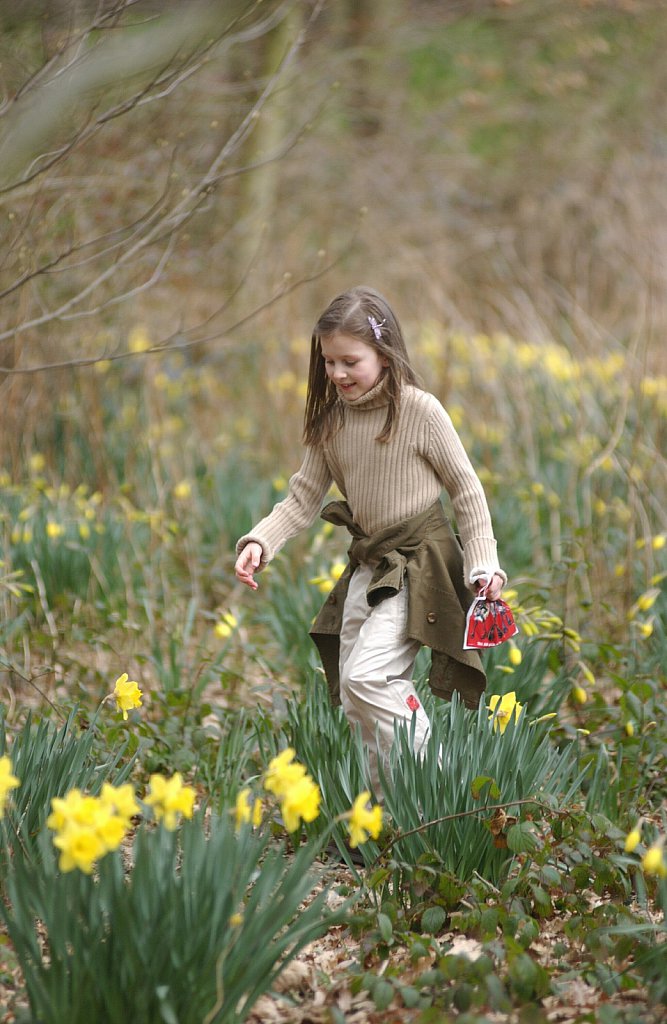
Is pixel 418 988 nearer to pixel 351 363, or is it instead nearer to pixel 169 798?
pixel 169 798

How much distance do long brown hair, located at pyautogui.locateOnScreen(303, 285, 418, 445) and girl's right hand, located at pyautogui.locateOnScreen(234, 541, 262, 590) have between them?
1.06 ft

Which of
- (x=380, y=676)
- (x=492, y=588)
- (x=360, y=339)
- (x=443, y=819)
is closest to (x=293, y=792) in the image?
(x=443, y=819)

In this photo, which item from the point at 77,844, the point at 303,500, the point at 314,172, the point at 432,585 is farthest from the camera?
the point at 314,172

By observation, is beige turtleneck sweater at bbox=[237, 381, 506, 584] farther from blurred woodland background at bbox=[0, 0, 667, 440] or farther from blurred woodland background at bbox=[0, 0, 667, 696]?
blurred woodland background at bbox=[0, 0, 667, 440]

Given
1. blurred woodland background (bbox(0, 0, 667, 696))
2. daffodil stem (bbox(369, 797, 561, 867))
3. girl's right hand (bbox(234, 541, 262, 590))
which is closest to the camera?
daffodil stem (bbox(369, 797, 561, 867))

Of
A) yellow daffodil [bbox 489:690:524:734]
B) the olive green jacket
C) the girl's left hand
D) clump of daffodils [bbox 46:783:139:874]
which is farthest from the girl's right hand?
clump of daffodils [bbox 46:783:139:874]

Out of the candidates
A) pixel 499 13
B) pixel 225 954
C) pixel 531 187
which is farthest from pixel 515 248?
pixel 225 954

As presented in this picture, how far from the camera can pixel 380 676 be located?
96.7 inches

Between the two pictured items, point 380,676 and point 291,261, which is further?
point 291,261

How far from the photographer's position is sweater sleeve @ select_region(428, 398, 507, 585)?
248cm

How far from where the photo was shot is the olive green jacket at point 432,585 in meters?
2.47

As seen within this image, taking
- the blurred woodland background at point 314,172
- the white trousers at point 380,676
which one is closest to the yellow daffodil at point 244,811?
the white trousers at point 380,676

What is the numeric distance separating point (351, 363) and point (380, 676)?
744 millimetres

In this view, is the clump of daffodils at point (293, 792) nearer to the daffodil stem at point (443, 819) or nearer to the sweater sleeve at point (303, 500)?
the daffodil stem at point (443, 819)
